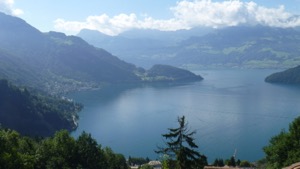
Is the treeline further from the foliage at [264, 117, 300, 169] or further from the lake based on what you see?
the lake

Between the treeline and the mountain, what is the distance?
82.3m

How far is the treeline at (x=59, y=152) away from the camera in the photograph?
145ft

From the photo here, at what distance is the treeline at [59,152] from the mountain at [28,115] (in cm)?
8225

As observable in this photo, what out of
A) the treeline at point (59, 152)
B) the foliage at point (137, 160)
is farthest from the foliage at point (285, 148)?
the foliage at point (137, 160)

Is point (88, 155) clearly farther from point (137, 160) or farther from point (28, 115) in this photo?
point (28, 115)

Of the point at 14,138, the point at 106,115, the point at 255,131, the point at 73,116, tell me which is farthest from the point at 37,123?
the point at 14,138

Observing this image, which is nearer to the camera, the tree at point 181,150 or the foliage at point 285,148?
the tree at point 181,150

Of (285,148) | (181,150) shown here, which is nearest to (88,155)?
(285,148)

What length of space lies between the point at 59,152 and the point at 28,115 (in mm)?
101823

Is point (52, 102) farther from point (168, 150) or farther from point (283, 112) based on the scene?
point (168, 150)

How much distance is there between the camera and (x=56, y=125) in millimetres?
155375

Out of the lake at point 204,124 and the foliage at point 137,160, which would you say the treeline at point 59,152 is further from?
the lake at point 204,124

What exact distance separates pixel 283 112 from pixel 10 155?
471 feet

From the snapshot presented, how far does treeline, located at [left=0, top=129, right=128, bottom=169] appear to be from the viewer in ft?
145
